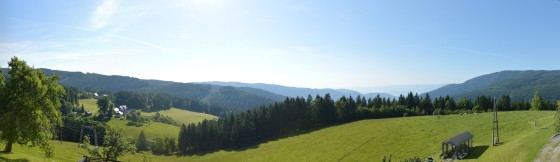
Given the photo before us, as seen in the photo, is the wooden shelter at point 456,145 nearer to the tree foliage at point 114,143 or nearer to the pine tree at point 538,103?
the tree foliage at point 114,143

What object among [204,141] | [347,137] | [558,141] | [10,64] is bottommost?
[204,141]

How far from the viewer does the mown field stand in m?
53.0

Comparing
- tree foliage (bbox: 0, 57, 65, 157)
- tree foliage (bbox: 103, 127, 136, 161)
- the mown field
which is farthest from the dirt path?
tree foliage (bbox: 0, 57, 65, 157)

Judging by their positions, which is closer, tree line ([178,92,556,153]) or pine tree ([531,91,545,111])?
pine tree ([531,91,545,111])

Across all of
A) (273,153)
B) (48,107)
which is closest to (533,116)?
(273,153)

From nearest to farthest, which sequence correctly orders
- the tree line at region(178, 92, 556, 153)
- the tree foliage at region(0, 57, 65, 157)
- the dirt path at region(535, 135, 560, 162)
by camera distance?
the dirt path at region(535, 135, 560, 162), the tree foliage at region(0, 57, 65, 157), the tree line at region(178, 92, 556, 153)

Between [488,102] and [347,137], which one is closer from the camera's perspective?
[347,137]

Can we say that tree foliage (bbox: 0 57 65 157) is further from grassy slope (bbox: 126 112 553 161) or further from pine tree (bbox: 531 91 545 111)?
pine tree (bbox: 531 91 545 111)

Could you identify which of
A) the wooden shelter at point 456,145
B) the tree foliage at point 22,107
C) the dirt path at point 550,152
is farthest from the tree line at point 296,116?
the tree foliage at point 22,107

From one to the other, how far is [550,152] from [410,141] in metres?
42.5

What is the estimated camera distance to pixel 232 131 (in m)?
146

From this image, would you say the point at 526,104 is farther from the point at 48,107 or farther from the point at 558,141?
the point at 48,107

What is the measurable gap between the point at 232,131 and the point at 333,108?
43.3m

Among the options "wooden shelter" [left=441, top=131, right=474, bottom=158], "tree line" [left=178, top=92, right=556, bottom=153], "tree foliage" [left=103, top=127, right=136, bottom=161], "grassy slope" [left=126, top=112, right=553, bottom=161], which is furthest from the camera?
"tree line" [left=178, top=92, right=556, bottom=153]
